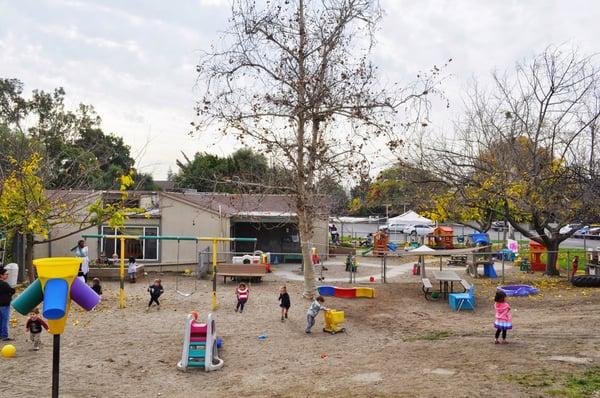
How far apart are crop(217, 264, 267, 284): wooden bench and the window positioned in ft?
18.0

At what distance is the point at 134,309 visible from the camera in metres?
17.1

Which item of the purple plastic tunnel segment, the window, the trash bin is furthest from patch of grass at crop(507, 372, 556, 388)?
the window

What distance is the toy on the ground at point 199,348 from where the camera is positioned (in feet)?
36.1

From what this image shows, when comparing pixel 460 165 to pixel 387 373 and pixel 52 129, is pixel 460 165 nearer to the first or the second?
pixel 387 373

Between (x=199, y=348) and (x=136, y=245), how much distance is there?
56.9 ft

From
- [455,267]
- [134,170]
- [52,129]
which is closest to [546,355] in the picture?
[134,170]

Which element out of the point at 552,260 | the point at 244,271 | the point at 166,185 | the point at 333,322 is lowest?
the point at 333,322

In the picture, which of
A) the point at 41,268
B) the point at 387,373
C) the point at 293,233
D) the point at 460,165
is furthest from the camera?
the point at 293,233

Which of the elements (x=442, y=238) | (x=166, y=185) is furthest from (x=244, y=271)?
(x=166, y=185)

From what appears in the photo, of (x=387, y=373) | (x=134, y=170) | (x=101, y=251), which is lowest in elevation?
(x=387, y=373)

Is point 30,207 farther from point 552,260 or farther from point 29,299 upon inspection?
point 552,260

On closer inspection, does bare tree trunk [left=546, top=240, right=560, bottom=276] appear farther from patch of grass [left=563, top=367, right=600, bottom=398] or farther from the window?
the window

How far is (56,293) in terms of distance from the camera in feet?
22.1

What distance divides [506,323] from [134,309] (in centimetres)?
1089
